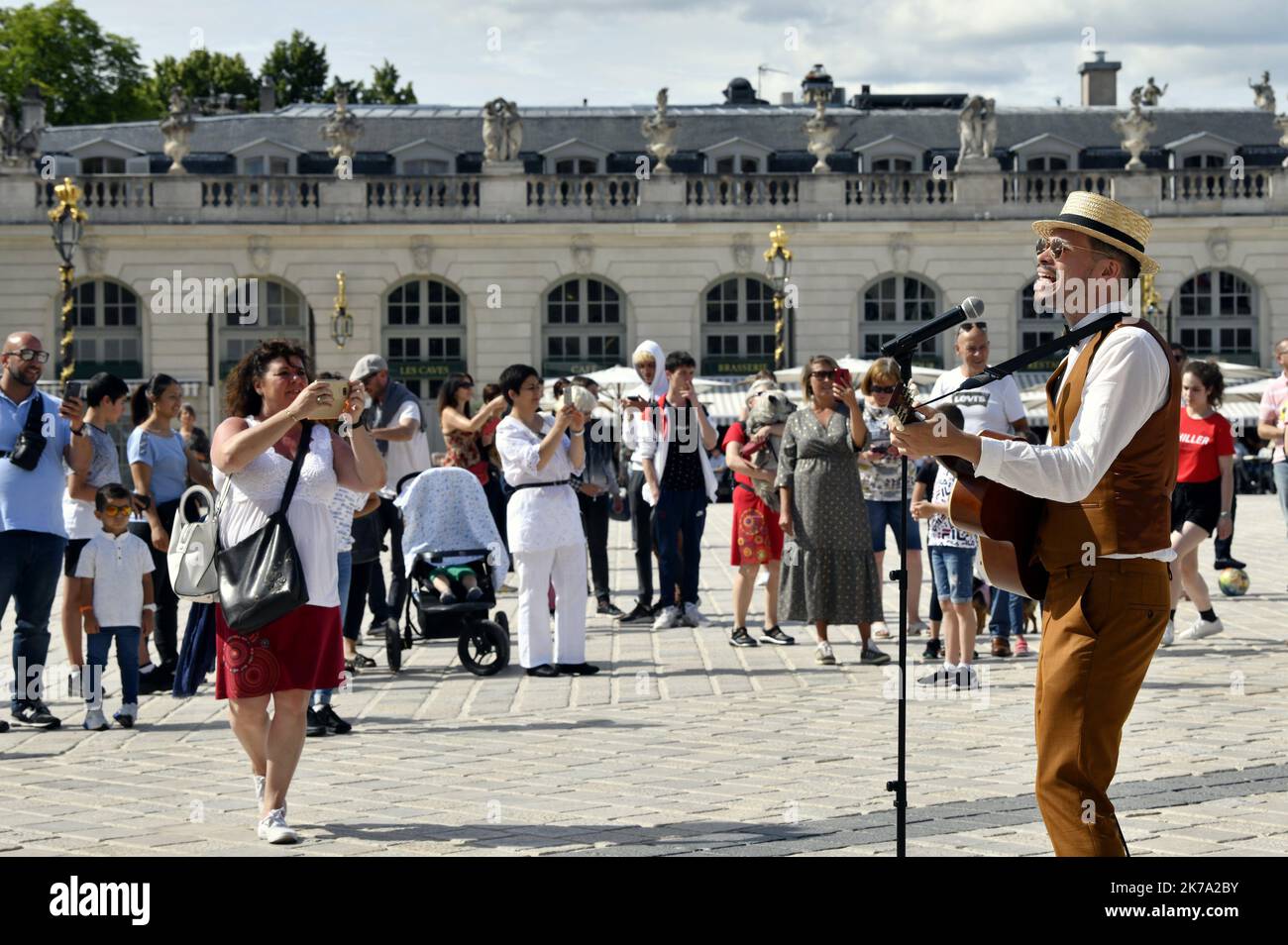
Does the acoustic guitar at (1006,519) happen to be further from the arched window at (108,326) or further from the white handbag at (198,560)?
the arched window at (108,326)

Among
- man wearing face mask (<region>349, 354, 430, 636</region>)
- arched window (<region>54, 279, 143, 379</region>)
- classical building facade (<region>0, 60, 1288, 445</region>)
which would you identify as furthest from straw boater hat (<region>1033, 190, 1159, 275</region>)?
arched window (<region>54, 279, 143, 379</region>)

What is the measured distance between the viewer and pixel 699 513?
14.3 meters

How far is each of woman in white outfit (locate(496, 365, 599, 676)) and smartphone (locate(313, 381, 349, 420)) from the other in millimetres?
4327

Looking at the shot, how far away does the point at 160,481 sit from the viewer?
37.4 ft

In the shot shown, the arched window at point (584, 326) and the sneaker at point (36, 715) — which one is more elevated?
the arched window at point (584, 326)

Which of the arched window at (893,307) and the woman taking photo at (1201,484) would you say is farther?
the arched window at (893,307)

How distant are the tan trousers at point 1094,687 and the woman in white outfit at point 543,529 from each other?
6566mm

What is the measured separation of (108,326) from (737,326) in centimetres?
1451

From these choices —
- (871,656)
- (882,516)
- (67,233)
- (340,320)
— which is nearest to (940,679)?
(871,656)

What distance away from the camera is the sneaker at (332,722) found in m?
9.61

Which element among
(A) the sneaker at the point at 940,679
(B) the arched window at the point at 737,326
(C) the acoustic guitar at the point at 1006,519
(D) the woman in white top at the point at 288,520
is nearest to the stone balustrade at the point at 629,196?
(B) the arched window at the point at 737,326

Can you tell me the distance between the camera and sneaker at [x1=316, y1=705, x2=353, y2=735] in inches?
378
